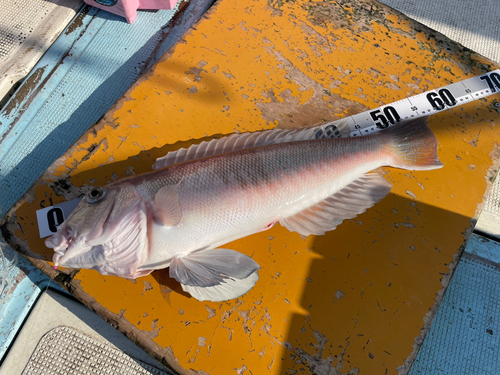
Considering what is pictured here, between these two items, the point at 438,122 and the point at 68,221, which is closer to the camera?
the point at 68,221

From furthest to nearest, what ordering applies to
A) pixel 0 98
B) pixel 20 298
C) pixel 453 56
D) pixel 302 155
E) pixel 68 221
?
1. pixel 0 98
2. pixel 453 56
3. pixel 20 298
4. pixel 302 155
5. pixel 68 221

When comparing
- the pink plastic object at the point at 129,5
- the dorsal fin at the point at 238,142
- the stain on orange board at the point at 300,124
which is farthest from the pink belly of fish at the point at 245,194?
the pink plastic object at the point at 129,5

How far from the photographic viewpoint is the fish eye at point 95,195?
1535mm

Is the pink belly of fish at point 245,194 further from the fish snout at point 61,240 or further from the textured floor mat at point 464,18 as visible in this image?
the textured floor mat at point 464,18

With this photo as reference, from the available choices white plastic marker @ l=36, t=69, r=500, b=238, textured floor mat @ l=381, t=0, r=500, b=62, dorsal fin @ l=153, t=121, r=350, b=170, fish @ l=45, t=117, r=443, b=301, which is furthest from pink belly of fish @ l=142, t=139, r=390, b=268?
textured floor mat @ l=381, t=0, r=500, b=62

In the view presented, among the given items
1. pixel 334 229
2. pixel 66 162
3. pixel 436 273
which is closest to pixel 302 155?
pixel 334 229

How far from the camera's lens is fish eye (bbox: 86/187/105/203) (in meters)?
1.54

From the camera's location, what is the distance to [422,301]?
178cm

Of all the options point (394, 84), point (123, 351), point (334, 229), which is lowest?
point (123, 351)

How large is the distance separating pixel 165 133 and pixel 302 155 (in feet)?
3.19

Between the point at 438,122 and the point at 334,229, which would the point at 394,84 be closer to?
the point at 438,122

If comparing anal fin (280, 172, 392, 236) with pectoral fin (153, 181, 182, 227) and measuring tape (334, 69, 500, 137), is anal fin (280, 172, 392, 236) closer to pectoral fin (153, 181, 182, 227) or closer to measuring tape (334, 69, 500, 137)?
measuring tape (334, 69, 500, 137)

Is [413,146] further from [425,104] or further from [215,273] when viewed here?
[215,273]

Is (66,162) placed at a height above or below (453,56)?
below
